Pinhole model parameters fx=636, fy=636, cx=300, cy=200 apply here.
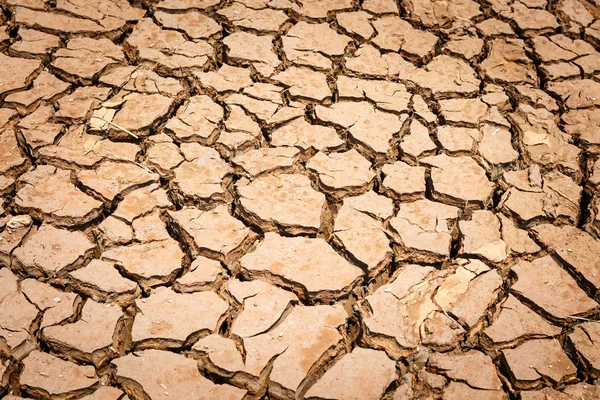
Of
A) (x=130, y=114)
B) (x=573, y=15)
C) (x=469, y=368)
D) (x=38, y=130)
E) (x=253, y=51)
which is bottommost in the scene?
(x=38, y=130)

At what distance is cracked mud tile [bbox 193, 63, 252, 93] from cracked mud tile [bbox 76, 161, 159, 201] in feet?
2.06

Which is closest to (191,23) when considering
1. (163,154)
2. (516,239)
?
(163,154)

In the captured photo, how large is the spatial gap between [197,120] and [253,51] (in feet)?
1.93

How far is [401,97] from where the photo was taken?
3080mm

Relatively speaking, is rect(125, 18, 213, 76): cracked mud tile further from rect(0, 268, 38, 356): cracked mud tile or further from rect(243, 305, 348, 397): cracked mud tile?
rect(243, 305, 348, 397): cracked mud tile

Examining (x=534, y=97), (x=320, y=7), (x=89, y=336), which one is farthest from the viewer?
(x=320, y=7)

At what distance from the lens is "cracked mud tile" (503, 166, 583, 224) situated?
8.52 ft

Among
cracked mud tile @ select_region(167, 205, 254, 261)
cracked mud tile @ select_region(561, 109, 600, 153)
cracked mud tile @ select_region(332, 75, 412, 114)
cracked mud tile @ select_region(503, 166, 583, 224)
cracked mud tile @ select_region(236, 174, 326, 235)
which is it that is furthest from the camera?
cracked mud tile @ select_region(332, 75, 412, 114)

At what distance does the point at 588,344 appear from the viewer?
2.17m

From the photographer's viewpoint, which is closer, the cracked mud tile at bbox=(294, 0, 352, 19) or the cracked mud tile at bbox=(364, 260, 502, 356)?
the cracked mud tile at bbox=(364, 260, 502, 356)

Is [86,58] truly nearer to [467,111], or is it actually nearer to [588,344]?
[467,111]

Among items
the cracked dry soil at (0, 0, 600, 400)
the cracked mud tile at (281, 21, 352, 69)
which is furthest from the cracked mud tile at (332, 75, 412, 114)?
the cracked mud tile at (281, 21, 352, 69)

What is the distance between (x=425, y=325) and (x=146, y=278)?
39.4 inches

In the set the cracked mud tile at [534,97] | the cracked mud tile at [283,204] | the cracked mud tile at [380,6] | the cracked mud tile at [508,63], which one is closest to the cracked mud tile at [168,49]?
the cracked mud tile at [283,204]
